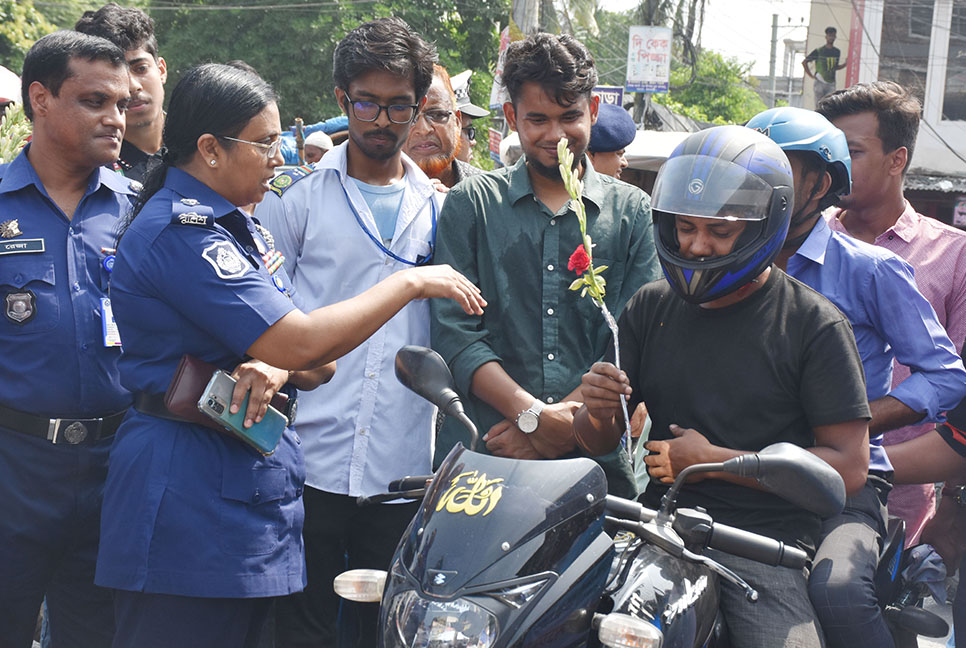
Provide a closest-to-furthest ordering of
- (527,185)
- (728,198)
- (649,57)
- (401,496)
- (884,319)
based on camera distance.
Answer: (401,496), (728,198), (884,319), (527,185), (649,57)

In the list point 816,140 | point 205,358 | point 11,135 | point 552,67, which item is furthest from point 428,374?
point 11,135

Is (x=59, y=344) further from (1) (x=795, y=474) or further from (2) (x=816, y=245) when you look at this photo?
(2) (x=816, y=245)

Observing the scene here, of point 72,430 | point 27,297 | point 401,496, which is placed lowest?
point 72,430

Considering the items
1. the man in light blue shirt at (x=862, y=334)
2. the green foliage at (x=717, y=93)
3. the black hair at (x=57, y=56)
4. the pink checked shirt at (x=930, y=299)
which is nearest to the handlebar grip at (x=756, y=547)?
the man in light blue shirt at (x=862, y=334)

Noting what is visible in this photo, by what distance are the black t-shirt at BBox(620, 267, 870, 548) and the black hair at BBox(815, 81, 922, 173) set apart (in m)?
1.66

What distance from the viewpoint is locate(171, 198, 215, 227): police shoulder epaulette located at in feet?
8.87

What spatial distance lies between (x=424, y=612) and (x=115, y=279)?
139 centimetres

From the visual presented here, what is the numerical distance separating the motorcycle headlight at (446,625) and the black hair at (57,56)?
2660 mm

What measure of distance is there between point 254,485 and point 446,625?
1079 mm

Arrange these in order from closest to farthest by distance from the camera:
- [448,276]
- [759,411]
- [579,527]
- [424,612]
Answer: [424,612]
[579,527]
[759,411]
[448,276]

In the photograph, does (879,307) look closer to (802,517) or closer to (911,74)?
(802,517)

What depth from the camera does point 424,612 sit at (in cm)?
196

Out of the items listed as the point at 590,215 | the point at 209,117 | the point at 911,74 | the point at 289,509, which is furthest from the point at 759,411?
the point at 911,74

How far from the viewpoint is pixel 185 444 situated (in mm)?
2783
